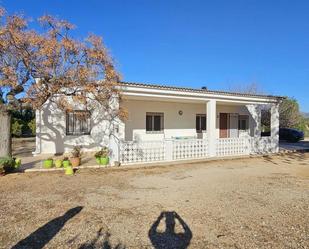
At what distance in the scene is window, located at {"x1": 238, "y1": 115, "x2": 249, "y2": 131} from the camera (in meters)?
18.5

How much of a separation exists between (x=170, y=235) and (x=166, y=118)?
1153cm

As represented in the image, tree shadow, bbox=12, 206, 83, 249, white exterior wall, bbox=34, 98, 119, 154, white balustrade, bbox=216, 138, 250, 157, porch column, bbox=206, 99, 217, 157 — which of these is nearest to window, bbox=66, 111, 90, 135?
white exterior wall, bbox=34, 98, 119, 154

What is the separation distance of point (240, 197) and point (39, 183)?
219 inches

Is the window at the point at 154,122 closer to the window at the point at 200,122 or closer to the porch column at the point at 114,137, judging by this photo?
the window at the point at 200,122

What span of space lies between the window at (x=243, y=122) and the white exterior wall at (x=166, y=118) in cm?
140

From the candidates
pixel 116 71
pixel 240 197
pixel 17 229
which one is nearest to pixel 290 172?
pixel 240 197

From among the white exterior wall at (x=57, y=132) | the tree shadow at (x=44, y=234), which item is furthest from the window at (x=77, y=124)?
the tree shadow at (x=44, y=234)

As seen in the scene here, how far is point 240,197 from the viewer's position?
20.5 feet

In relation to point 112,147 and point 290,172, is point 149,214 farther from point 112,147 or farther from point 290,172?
point 290,172

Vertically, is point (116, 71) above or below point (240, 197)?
above

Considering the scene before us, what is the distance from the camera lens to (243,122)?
18797mm

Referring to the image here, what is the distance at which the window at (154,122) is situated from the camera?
15031 mm

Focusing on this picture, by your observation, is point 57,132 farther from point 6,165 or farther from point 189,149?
point 189,149

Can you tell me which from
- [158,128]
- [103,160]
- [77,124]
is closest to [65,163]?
[103,160]
